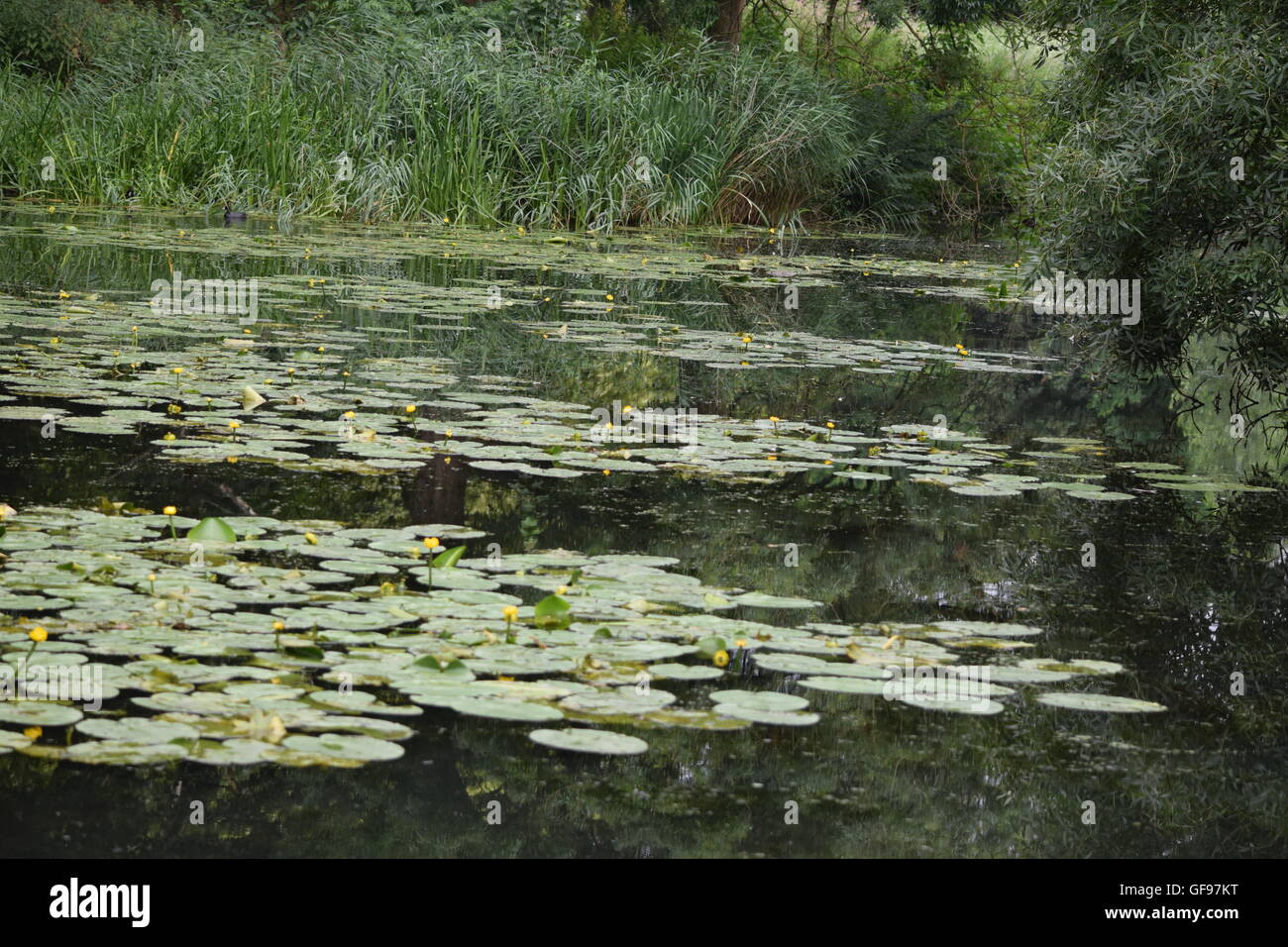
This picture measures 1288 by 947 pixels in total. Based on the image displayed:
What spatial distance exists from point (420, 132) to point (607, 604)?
11.1 metres

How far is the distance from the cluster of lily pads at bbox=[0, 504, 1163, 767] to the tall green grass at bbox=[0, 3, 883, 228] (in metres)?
10.2

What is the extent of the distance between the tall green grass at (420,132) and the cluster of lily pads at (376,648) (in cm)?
1021

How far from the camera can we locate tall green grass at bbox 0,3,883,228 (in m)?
13.2

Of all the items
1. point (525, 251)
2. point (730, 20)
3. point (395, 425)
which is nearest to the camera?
point (395, 425)

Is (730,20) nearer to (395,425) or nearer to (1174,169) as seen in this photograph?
A: (1174,169)

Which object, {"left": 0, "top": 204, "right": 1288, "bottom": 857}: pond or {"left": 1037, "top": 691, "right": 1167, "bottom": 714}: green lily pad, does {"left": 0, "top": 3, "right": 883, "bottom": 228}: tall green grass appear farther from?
{"left": 1037, "top": 691, "right": 1167, "bottom": 714}: green lily pad

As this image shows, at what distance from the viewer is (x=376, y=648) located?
9.36 ft

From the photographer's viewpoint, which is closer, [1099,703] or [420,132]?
[1099,703]

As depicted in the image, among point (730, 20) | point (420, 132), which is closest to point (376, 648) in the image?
point (420, 132)

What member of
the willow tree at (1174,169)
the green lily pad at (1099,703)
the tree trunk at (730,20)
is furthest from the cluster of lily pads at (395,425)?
the tree trunk at (730,20)

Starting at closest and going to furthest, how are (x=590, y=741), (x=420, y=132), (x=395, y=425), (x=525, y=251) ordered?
1. (x=590, y=741)
2. (x=395, y=425)
3. (x=525, y=251)
4. (x=420, y=132)

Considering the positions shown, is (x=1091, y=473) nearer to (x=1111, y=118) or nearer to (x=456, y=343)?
(x=1111, y=118)
